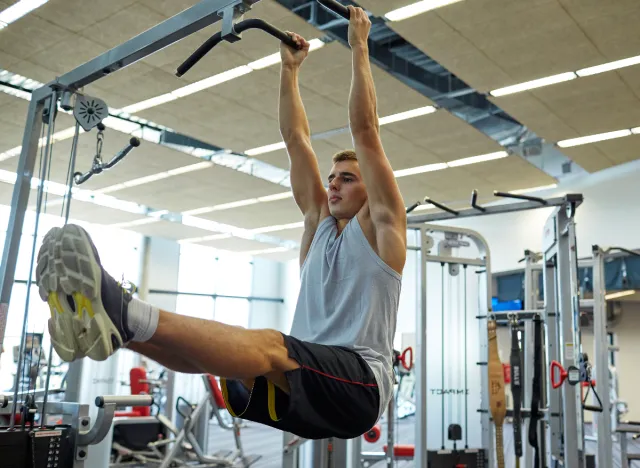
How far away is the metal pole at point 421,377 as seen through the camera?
Result: 14.4 feet

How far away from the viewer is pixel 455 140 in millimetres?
7059

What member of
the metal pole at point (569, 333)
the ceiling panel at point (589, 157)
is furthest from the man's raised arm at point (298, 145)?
the ceiling panel at point (589, 157)

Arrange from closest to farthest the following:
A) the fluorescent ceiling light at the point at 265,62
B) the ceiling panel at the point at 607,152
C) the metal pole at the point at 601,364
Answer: the metal pole at the point at 601,364 < the fluorescent ceiling light at the point at 265,62 < the ceiling panel at the point at 607,152

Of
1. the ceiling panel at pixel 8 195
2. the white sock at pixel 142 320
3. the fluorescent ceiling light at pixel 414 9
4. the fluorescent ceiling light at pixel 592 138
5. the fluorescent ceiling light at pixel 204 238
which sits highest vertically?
the fluorescent ceiling light at pixel 592 138

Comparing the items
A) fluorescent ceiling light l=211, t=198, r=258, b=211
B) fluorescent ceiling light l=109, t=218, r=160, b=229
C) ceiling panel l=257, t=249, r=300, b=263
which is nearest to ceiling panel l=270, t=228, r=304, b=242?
ceiling panel l=257, t=249, r=300, b=263

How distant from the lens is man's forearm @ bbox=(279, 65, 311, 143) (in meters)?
2.19

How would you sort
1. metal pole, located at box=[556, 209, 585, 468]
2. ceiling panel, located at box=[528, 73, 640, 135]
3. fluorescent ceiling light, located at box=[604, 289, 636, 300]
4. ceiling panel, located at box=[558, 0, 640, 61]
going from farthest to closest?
fluorescent ceiling light, located at box=[604, 289, 636, 300] < ceiling panel, located at box=[528, 73, 640, 135] < ceiling panel, located at box=[558, 0, 640, 61] < metal pole, located at box=[556, 209, 585, 468]

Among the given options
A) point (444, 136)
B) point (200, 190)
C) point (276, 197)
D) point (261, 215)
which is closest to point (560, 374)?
point (444, 136)

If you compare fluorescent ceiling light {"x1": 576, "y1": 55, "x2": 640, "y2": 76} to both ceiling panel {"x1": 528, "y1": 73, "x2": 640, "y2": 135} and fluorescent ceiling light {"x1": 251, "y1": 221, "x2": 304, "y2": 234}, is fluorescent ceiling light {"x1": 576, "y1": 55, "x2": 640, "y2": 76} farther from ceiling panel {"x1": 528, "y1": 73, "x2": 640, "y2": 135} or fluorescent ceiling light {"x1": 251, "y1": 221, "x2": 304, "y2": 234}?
fluorescent ceiling light {"x1": 251, "y1": 221, "x2": 304, "y2": 234}

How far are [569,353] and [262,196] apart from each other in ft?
20.4

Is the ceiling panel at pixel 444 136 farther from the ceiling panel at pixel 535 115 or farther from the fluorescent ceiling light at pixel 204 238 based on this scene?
the fluorescent ceiling light at pixel 204 238

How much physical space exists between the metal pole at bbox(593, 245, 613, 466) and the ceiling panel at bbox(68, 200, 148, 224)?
7650 millimetres

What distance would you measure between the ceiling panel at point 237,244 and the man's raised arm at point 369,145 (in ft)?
35.8

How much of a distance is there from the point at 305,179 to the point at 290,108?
27cm
